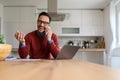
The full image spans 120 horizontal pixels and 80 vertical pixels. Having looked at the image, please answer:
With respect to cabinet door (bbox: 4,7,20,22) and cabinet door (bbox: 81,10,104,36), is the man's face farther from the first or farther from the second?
cabinet door (bbox: 81,10,104,36)

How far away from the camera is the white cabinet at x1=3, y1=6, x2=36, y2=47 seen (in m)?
5.34

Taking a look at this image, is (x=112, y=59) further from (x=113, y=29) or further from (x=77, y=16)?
(x=77, y=16)

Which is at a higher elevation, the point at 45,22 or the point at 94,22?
the point at 94,22

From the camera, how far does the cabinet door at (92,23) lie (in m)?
5.57

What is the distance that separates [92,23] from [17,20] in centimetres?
206

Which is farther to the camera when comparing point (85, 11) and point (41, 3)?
point (85, 11)

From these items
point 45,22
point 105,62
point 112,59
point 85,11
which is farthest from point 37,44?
point 85,11

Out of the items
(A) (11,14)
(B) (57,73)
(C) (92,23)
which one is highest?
(A) (11,14)

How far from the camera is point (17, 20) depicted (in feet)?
17.7

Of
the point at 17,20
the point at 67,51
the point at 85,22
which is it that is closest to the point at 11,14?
the point at 17,20

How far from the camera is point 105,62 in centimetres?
510

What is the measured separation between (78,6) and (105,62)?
162 centimetres

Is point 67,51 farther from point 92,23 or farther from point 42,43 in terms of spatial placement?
point 92,23

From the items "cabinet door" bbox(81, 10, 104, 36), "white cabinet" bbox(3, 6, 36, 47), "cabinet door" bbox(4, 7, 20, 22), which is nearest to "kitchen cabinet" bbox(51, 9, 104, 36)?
"cabinet door" bbox(81, 10, 104, 36)
